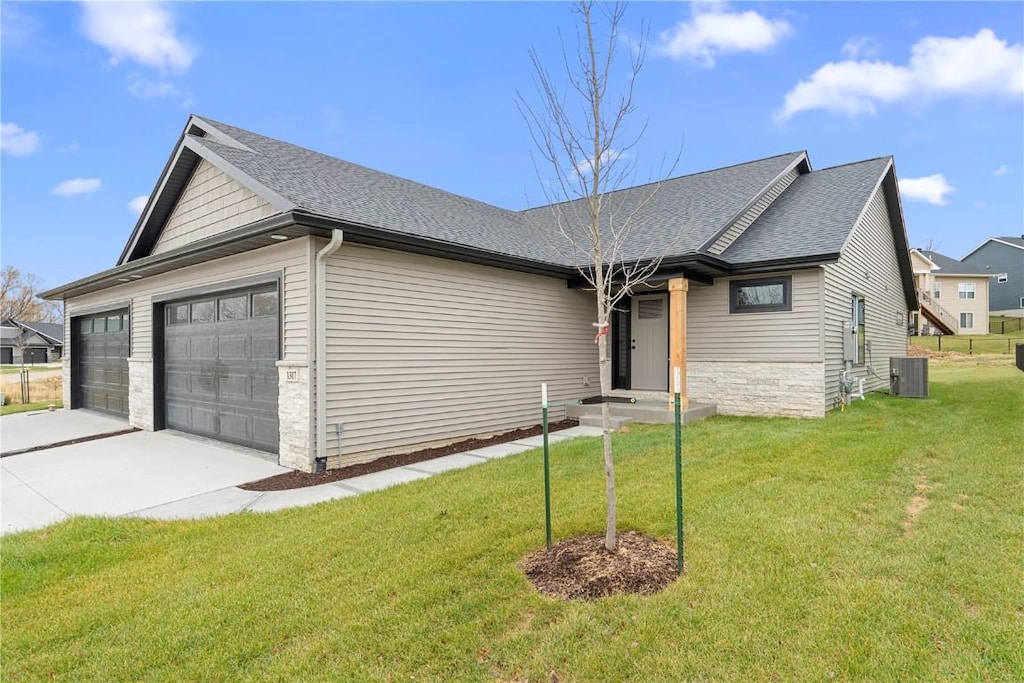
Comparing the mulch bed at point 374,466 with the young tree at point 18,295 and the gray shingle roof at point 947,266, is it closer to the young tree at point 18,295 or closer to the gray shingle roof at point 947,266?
the gray shingle roof at point 947,266

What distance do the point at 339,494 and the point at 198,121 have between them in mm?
7787

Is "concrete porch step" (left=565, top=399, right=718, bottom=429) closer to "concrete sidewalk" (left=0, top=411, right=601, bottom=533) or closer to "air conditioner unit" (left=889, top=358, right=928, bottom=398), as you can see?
"concrete sidewalk" (left=0, top=411, right=601, bottom=533)

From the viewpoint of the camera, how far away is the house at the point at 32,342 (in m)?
49.2

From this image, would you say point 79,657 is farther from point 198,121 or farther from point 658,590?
point 198,121

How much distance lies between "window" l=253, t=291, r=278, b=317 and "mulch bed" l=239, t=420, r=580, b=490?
2.44 metres

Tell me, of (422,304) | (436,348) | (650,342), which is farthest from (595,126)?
(650,342)

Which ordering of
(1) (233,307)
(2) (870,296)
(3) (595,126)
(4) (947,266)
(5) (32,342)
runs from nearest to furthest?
(3) (595,126), (1) (233,307), (2) (870,296), (4) (947,266), (5) (32,342)

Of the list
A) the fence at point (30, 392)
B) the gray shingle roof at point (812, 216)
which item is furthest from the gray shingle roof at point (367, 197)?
the fence at point (30, 392)

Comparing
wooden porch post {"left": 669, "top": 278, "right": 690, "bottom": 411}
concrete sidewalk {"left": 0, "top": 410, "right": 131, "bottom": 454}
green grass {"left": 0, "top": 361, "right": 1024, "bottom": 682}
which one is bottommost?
concrete sidewalk {"left": 0, "top": 410, "right": 131, "bottom": 454}

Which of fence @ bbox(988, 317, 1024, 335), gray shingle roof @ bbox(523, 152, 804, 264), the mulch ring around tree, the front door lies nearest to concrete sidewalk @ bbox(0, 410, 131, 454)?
the mulch ring around tree

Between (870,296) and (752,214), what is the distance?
158 inches

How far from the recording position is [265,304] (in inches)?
303

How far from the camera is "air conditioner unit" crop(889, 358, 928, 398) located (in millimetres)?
11891

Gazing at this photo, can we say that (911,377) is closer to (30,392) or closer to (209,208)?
(209,208)
